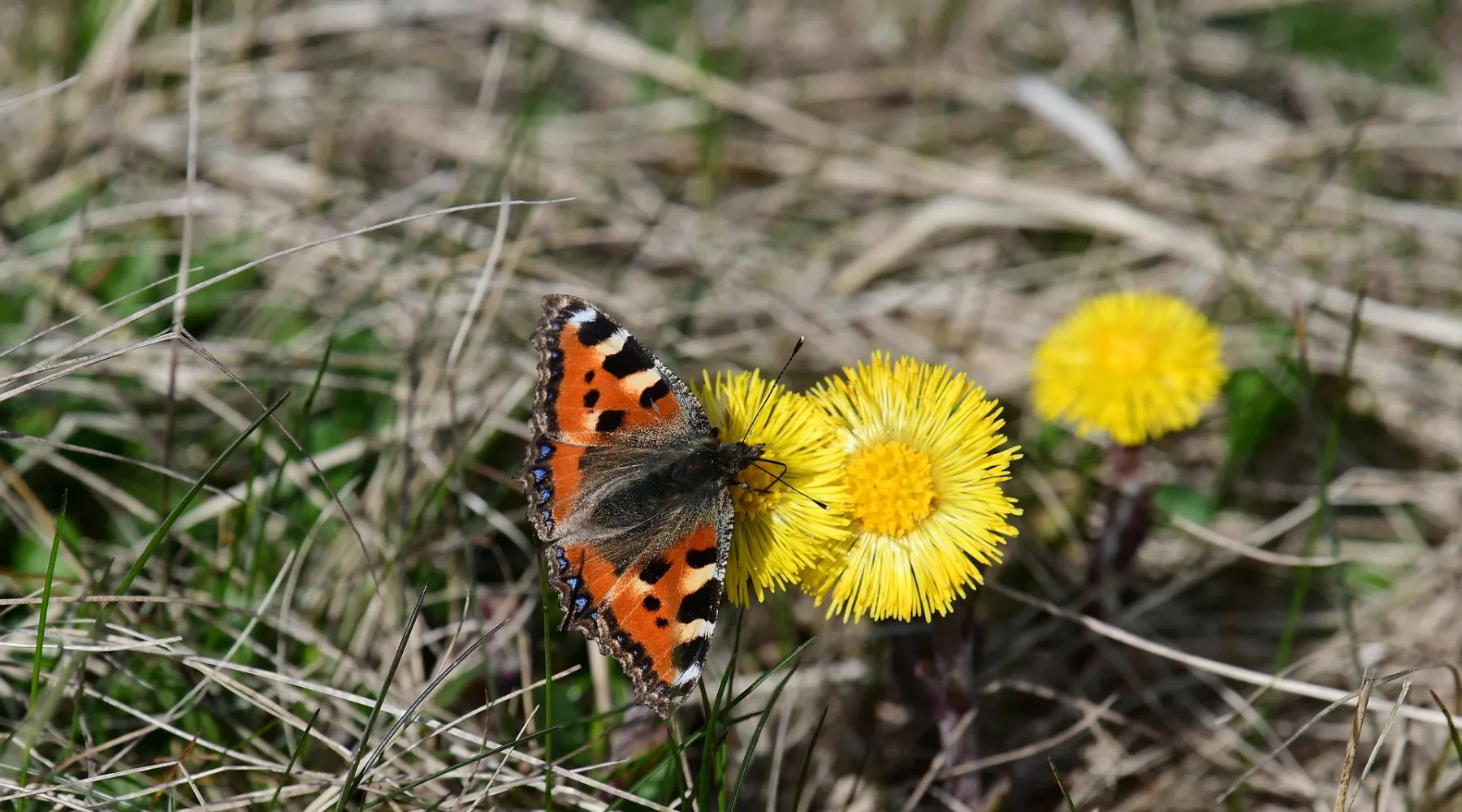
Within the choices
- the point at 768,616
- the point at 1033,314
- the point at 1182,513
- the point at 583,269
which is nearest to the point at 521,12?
the point at 583,269

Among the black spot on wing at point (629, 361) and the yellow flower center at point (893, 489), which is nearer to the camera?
the yellow flower center at point (893, 489)

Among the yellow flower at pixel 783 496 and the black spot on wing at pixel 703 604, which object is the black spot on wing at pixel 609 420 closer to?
the yellow flower at pixel 783 496

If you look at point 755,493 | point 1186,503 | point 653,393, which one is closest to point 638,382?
point 653,393

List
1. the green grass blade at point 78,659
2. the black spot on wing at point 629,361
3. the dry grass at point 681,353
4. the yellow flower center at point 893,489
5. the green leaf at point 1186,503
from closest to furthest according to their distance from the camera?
the green grass blade at point 78,659 < the yellow flower center at point 893,489 < the black spot on wing at point 629,361 < the dry grass at point 681,353 < the green leaf at point 1186,503

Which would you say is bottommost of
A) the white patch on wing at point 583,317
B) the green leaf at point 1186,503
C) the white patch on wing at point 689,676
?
the green leaf at point 1186,503

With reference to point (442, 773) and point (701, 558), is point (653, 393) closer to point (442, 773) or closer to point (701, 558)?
point (701, 558)

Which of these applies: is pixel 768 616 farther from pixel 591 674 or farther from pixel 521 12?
pixel 521 12

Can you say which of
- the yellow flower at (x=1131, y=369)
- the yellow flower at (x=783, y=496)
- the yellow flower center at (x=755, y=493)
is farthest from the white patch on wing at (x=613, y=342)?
the yellow flower at (x=1131, y=369)
